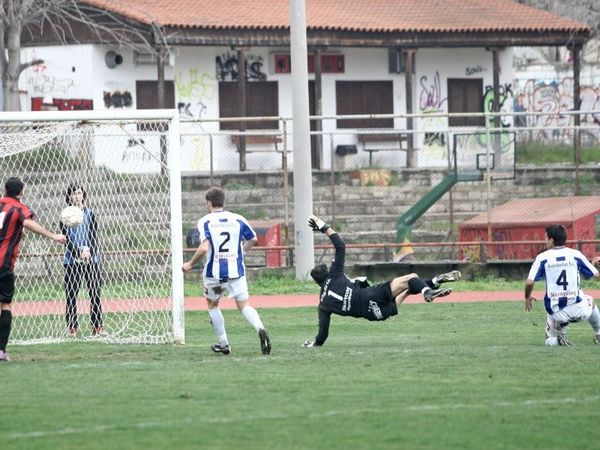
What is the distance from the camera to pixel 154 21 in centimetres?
3172

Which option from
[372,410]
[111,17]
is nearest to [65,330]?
[372,410]

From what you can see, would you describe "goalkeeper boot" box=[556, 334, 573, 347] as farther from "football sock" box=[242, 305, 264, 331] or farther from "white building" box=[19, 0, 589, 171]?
"white building" box=[19, 0, 589, 171]

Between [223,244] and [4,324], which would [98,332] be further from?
[223,244]

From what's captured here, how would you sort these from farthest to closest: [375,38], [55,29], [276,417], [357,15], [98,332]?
1. [357,15]
2. [375,38]
3. [55,29]
4. [98,332]
5. [276,417]

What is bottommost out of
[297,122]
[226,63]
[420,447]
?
[420,447]

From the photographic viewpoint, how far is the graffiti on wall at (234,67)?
35.5 metres

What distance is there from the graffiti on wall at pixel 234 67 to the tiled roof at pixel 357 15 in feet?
4.04

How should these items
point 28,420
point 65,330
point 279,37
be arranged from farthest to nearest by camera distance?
point 279,37
point 65,330
point 28,420

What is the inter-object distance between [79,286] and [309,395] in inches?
268

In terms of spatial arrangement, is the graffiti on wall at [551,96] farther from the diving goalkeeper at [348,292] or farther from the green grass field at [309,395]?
the diving goalkeeper at [348,292]

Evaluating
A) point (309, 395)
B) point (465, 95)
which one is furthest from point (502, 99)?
point (309, 395)

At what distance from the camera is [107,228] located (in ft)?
76.5

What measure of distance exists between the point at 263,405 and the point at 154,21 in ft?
74.8

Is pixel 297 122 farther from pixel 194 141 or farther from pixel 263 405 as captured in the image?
pixel 263 405
